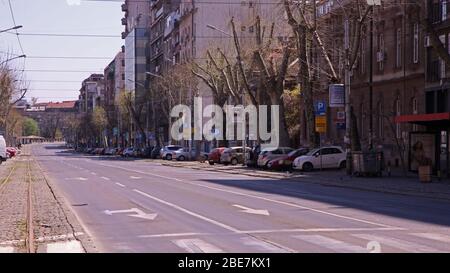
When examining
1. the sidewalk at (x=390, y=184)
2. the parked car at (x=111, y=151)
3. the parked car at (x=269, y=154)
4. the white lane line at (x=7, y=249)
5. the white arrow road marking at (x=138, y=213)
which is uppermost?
the parked car at (x=269, y=154)

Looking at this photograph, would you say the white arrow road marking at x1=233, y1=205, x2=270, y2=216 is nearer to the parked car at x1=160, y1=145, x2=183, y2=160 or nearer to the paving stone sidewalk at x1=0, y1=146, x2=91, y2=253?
the paving stone sidewalk at x1=0, y1=146, x2=91, y2=253

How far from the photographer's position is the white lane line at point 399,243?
39.0ft

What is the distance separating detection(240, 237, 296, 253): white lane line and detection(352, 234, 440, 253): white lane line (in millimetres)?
1927

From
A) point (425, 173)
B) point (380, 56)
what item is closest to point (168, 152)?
point (380, 56)

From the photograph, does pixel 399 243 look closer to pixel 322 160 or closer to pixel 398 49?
pixel 322 160

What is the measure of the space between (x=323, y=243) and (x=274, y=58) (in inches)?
1763

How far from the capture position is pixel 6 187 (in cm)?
3003

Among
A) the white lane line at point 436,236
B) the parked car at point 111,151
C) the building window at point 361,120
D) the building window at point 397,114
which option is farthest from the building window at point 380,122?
the parked car at point 111,151

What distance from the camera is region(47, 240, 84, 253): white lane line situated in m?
12.0

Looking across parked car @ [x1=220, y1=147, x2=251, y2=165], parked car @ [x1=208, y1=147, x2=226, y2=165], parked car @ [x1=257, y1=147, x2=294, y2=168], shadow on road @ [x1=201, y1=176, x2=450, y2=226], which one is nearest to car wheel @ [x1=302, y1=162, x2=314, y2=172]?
parked car @ [x1=257, y1=147, x2=294, y2=168]

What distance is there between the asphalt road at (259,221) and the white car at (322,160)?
1703cm

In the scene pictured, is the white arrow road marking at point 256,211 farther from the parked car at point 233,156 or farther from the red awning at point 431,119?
the parked car at point 233,156

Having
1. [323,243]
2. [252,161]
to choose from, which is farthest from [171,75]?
[323,243]
